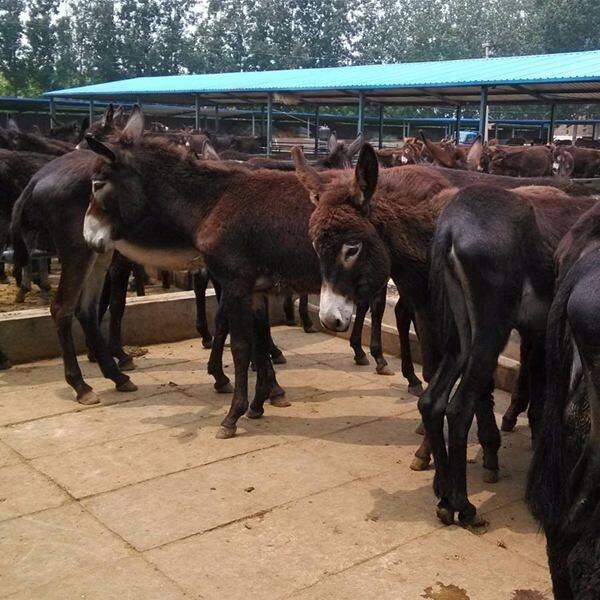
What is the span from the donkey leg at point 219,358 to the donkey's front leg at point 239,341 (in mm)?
657

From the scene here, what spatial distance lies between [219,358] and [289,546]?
2689 millimetres

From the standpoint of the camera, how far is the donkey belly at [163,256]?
6000 mm

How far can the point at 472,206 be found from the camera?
3926 millimetres

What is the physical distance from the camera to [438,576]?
11.6ft

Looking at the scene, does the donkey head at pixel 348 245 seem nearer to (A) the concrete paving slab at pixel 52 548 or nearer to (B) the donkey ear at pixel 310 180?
(B) the donkey ear at pixel 310 180

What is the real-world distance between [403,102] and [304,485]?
19529 millimetres

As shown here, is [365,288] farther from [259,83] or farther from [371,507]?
[259,83]

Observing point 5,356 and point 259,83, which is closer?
point 5,356

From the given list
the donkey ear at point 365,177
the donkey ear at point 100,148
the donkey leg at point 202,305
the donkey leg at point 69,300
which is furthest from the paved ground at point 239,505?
the donkey ear at point 100,148

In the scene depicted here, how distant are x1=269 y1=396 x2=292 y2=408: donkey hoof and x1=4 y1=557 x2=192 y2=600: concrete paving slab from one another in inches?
102

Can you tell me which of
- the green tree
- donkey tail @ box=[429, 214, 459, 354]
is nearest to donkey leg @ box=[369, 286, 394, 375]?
donkey tail @ box=[429, 214, 459, 354]

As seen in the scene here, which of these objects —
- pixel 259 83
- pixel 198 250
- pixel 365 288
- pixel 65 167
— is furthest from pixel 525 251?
pixel 259 83

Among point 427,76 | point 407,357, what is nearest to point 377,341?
point 407,357

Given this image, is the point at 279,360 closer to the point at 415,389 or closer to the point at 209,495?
the point at 415,389
